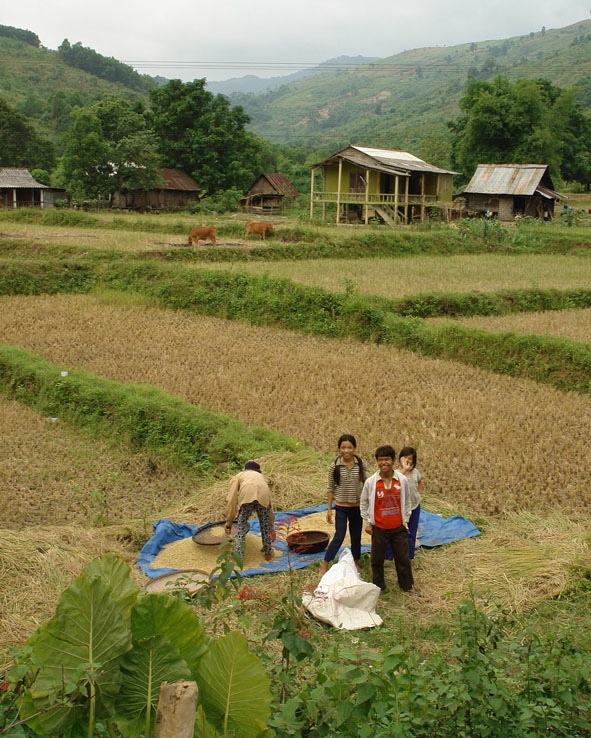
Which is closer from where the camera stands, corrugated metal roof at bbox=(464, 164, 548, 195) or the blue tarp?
the blue tarp

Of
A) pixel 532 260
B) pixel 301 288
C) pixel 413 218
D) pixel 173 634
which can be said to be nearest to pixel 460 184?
pixel 413 218

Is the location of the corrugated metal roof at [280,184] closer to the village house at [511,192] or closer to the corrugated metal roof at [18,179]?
the village house at [511,192]

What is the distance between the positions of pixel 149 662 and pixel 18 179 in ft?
119

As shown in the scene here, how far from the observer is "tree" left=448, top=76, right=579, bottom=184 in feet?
136

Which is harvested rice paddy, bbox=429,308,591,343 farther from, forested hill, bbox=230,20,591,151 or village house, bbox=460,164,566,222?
forested hill, bbox=230,20,591,151

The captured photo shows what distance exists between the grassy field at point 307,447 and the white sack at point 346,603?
4.8 inches

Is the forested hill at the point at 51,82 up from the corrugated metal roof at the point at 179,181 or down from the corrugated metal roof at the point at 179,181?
up

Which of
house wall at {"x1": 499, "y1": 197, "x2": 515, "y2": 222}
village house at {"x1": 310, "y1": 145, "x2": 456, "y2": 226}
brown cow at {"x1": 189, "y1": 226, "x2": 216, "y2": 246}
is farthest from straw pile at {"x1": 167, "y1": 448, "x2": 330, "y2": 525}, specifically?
house wall at {"x1": 499, "y1": 197, "x2": 515, "y2": 222}

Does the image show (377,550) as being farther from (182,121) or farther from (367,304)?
(182,121)

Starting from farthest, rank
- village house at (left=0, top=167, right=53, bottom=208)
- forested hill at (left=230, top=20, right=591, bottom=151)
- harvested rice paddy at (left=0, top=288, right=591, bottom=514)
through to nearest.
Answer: forested hill at (left=230, top=20, right=591, bottom=151) < village house at (left=0, top=167, right=53, bottom=208) < harvested rice paddy at (left=0, top=288, right=591, bottom=514)

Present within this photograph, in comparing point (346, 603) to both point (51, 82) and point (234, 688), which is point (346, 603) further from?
point (51, 82)

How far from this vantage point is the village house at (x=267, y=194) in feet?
132

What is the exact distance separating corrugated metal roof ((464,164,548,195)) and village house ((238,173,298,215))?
930cm

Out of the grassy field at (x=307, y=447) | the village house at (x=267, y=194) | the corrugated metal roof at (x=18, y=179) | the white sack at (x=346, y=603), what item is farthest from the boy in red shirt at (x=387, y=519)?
the village house at (x=267, y=194)
